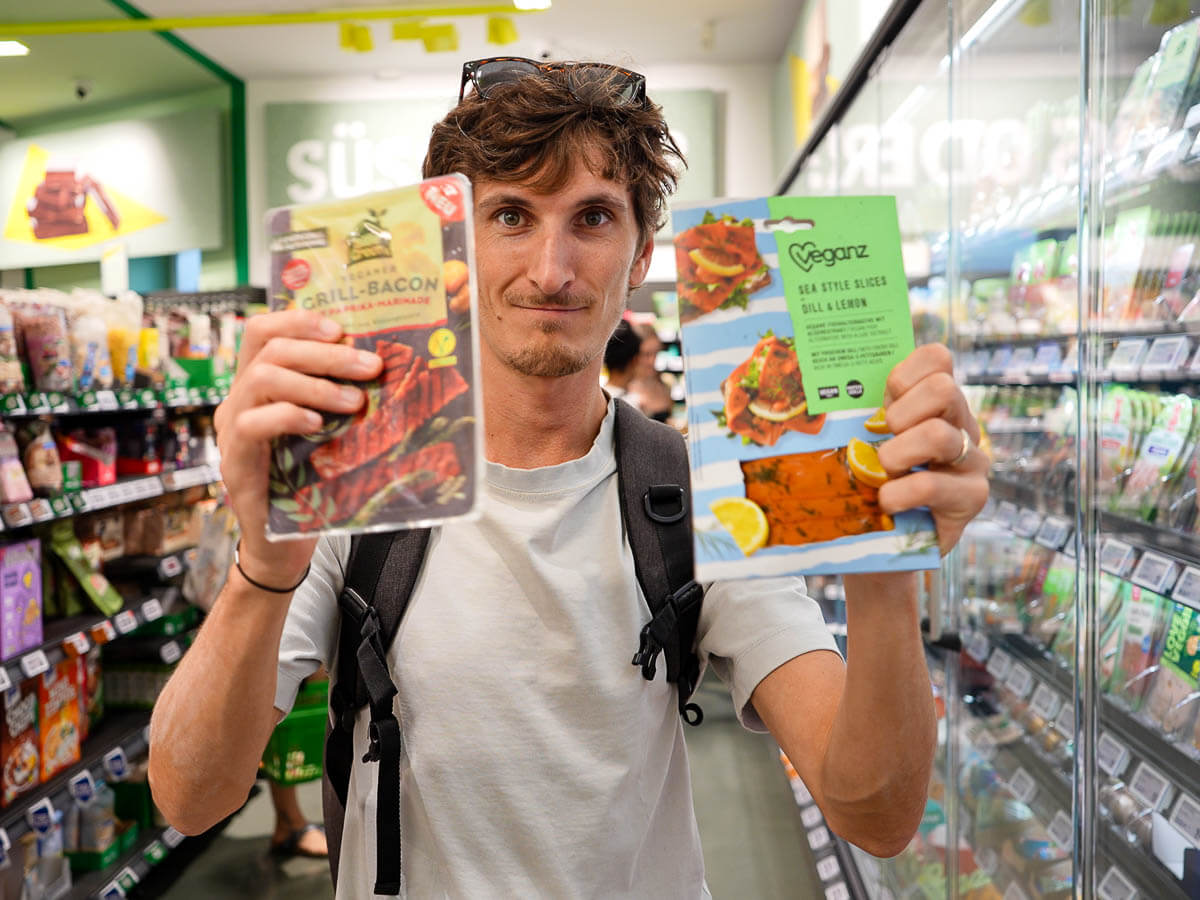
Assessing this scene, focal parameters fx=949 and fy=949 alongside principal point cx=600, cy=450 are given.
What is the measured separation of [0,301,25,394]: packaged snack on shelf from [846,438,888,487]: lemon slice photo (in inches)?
109

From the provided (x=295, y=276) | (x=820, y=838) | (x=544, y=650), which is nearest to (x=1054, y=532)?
(x=544, y=650)

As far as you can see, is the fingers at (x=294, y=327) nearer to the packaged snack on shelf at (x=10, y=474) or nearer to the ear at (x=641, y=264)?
the ear at (x=641, y=264)

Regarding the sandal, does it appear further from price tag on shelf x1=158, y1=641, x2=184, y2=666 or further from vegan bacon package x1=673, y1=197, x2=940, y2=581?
vegan bacon package x1=673, y1=197, x2=940, y2=581

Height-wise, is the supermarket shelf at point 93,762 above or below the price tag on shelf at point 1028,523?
below

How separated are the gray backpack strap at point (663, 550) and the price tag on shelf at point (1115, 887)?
0.94 metres

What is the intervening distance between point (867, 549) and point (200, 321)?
4.19 meters

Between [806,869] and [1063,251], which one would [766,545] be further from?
[806,869]

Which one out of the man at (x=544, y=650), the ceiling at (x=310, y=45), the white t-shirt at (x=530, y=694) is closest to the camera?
the man at (x=544, y=650)

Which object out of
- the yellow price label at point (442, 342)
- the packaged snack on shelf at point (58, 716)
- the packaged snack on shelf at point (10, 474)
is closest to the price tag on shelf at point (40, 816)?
the packaged snack on shelf at point (58, 716)

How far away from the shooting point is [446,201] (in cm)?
94

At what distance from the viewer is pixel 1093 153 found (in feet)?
5.74

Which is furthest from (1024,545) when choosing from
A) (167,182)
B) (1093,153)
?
(167,182)

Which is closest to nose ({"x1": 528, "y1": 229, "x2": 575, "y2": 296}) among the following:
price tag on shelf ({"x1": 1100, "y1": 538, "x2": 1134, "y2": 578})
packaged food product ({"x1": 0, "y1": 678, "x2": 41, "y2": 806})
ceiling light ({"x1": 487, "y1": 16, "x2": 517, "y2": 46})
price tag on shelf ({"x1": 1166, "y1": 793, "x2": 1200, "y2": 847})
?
price tag on shelf ({"x1": 1100, "y1": 538, "x2": 1134, "y2": 578})

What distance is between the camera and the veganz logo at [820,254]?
96 cm
